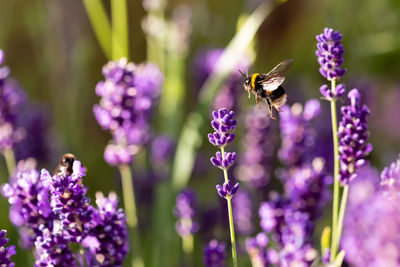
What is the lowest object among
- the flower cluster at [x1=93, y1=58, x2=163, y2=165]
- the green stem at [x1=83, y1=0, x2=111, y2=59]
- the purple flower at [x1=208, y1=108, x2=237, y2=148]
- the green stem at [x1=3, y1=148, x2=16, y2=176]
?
the purple flower at [x1=208, y1=108, x2=237, y2=148]

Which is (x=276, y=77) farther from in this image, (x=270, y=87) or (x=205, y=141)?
(x=205, y=141)

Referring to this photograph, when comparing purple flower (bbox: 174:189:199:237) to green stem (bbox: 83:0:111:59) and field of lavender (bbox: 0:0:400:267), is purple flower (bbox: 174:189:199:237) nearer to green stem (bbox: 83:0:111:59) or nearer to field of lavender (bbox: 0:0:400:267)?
field of lavender (bbox: 0:0:400:267)

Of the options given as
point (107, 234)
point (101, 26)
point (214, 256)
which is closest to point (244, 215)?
point (214, 256)

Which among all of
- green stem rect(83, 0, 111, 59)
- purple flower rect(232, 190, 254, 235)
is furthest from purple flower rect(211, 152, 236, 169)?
green stem rect(83, 0, 111, 59)

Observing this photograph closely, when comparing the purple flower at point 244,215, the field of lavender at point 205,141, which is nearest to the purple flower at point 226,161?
the field of lavender at point 205,141

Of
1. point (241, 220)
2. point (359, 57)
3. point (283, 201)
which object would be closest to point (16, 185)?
point (283, 201)

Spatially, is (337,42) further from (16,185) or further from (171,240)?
(171,240)
